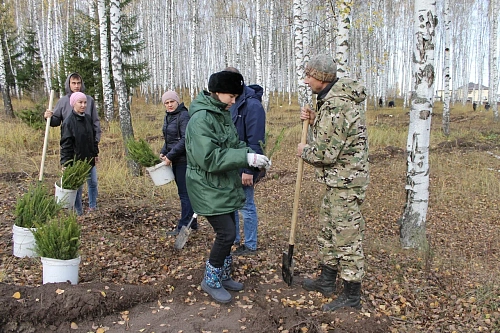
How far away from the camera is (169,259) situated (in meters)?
4.30

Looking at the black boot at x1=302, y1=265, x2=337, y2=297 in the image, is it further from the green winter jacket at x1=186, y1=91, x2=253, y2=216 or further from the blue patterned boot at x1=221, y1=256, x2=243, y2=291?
the green winter jacket at x1=186, y1=91, x2=253, y2=216

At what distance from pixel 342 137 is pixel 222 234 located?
1283 mm

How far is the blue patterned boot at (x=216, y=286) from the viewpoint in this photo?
334 cm

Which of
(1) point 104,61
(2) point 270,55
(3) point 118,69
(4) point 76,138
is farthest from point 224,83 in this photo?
(2) point 270,55

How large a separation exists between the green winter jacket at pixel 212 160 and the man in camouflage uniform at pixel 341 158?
686mm

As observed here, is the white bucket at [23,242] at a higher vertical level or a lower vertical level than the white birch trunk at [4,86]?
lower

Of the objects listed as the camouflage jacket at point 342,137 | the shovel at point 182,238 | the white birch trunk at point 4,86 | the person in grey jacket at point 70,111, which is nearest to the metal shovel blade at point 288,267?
the camouflage jacket at point 342,137

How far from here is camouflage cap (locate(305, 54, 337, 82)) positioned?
3213 mm

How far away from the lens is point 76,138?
5.17 m

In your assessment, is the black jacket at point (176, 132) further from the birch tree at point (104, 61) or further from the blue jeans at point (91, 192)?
the birch tree at point (104, 61)

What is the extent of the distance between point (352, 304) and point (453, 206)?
4471mm

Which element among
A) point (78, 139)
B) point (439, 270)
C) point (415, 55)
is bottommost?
point (439, 270)

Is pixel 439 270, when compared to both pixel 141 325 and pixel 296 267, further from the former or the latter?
pixel 141 325

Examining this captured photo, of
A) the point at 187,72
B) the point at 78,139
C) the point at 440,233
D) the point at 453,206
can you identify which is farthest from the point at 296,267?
the point at 187,72
